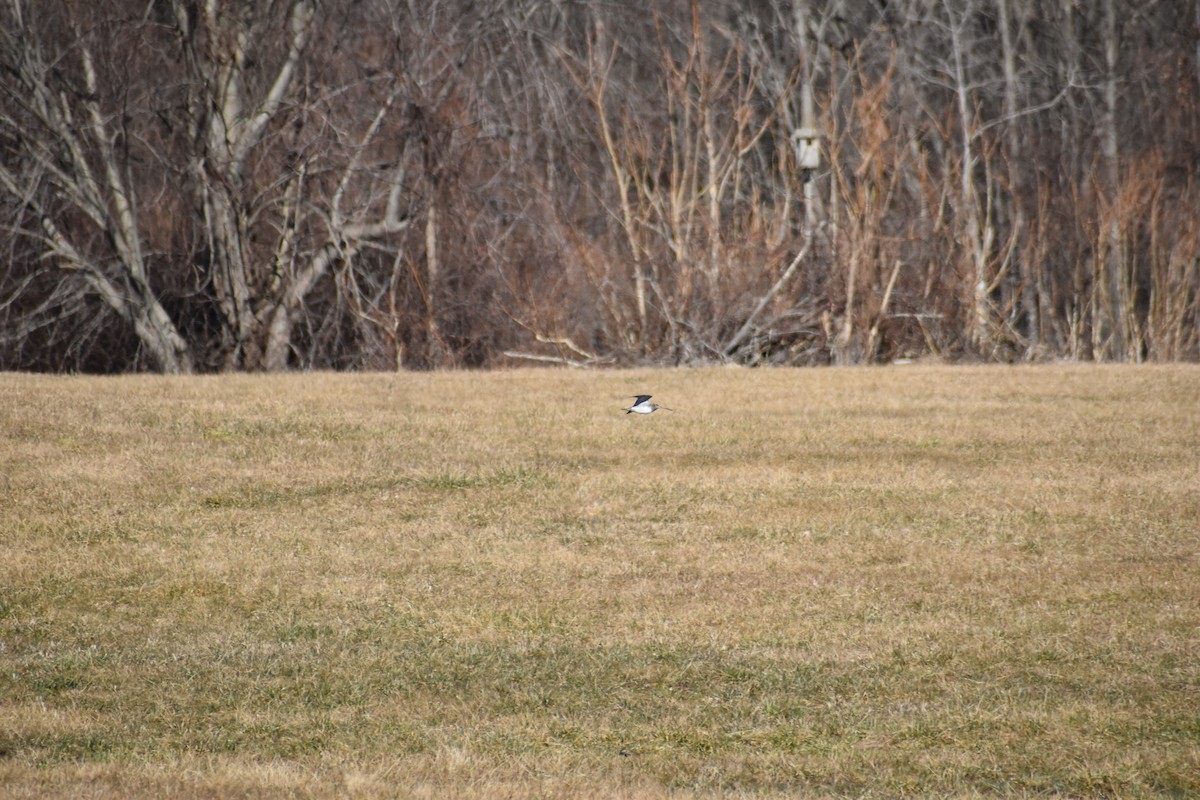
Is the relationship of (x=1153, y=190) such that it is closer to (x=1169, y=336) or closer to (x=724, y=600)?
(x=1169, y=336)

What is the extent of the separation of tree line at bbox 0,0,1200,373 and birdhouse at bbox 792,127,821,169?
0.04 metres

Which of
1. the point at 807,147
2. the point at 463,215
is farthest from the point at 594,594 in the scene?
the point at 807,147

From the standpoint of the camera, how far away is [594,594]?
8375mm

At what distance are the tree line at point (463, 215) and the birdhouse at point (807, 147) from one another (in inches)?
1.6

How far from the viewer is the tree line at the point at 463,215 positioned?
1823 centimetres

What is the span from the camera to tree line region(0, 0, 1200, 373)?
1823 centimetres

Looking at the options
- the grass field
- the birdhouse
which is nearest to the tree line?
the birdhouse

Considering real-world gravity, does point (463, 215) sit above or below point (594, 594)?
above

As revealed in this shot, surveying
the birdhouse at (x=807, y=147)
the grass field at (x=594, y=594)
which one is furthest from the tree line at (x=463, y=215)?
the grass field at (x=594, y=594)

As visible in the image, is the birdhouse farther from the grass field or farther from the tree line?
the grass field

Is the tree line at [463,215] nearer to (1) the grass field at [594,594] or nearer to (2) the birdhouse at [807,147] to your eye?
(2) the birdhouse at [807,147]

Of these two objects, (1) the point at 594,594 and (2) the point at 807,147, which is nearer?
(1) the point at 594,594

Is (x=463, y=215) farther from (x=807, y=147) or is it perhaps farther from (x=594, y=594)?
(x=594, y=594)

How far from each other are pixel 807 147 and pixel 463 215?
4.71 metres
